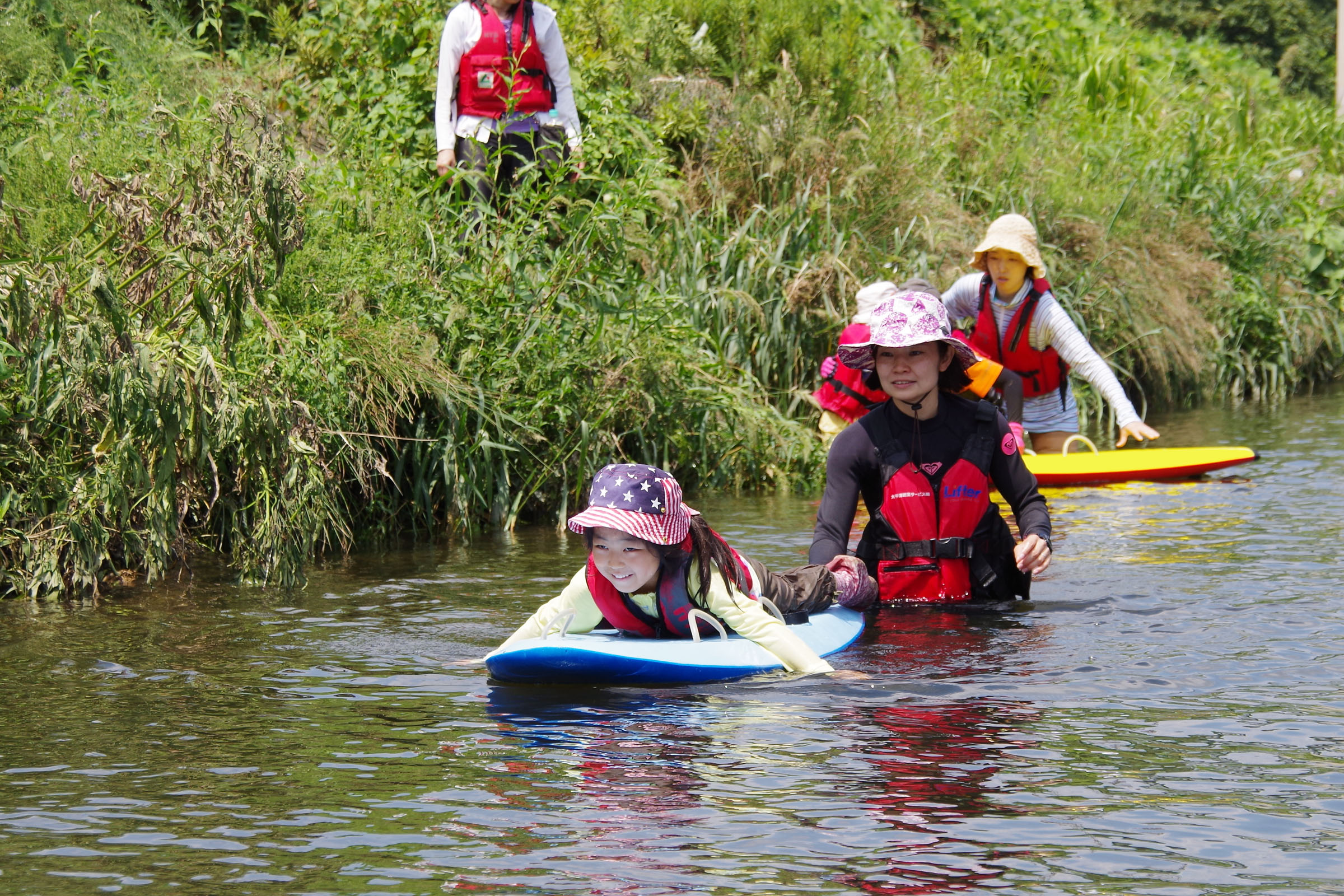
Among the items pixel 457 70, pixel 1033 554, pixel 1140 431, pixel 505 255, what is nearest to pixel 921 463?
pixel 1033 554

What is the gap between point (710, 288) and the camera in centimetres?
962

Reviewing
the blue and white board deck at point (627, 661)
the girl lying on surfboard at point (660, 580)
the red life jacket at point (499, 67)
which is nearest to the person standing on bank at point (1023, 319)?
the red life jacket at point (499, 67)

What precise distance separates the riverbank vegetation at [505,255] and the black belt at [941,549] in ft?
7.85

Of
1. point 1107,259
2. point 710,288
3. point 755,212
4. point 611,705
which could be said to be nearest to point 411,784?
point 611,705

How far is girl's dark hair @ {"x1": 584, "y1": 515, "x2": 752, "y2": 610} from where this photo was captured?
16.5 feet

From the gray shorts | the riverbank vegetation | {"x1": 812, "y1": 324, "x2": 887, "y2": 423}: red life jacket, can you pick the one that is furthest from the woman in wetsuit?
the gray shorts

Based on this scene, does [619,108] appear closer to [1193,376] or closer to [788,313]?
[788,313]

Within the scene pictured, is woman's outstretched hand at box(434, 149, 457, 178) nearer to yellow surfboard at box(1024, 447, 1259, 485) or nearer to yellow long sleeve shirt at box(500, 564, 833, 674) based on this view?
yellow surfboard at box(1024, 447, 1259, 485)

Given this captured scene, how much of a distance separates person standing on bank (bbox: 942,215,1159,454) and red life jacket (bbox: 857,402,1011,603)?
2169 millimetres

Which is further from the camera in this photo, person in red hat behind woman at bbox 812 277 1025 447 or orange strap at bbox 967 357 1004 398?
orange strap at bbox 967 357 1004 398

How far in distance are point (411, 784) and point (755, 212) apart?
266 inches

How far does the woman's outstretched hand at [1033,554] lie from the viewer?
5.48 meters

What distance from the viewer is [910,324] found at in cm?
548

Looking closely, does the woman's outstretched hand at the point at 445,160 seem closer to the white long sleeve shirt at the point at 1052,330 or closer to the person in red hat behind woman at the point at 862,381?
the person in red hat behind woman at the point at 862,381
